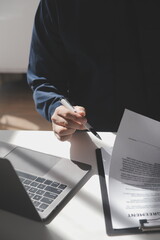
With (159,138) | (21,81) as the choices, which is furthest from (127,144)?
(21,81)

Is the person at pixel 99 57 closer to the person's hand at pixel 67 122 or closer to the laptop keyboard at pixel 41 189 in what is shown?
the person's hand at pixel 67 122

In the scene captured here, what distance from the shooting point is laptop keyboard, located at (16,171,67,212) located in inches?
24.1

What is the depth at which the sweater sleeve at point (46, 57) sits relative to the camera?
3.20 ft

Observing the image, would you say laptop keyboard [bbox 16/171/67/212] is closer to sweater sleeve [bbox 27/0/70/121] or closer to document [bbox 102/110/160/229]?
document [bbox 102/110/160/229]

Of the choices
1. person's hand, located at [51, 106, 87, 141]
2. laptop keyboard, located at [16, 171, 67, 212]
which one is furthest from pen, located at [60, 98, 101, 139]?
laptop keyboard, located at [16, 171, 67, 212]

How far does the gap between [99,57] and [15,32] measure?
1544mm

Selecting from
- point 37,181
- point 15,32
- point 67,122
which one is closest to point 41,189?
point 37,181

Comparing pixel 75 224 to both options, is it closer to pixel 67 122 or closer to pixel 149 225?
pixel 149 225

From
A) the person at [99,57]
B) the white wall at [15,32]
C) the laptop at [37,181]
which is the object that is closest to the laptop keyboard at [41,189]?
the laptop at [37,181]

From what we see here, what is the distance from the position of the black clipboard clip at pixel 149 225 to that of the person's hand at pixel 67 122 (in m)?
0.28

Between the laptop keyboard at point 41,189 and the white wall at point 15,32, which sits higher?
the laptop keyboard at point 41,189

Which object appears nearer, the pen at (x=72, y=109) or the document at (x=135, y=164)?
the document at (x=135, y=164)

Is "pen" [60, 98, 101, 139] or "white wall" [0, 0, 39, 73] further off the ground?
"pen" [60, 98, 101, 139]

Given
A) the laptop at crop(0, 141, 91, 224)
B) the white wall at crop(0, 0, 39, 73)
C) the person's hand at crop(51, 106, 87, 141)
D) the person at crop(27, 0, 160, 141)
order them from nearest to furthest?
the laptop at crop(0, 141, 91, 224), the person's hand at crop(51, 106, 87, 141), the person at crop(27, 0, 160, 141), the white wall at crop(0, 0, 39, 73)
